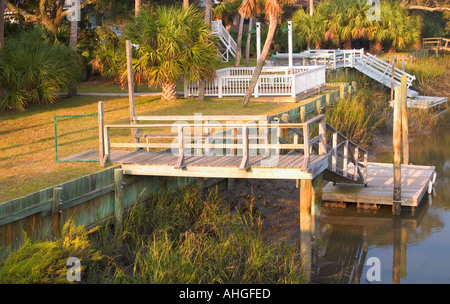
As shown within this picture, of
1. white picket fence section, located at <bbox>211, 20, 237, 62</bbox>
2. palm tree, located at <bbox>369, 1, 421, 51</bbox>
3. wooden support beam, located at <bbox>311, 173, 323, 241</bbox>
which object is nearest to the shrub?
wooden support beam, located at <bbox>311, 173, 323, 241</bbox>

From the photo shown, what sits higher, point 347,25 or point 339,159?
point 347,25

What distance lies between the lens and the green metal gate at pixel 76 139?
14516mm

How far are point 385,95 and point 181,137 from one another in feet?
72.9

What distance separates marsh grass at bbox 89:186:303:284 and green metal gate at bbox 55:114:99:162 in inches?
79.3

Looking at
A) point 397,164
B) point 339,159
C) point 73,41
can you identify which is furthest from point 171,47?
point 397,164

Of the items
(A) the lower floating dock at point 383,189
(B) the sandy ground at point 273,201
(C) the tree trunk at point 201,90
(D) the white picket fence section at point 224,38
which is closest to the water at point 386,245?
(A) the lower floating dock at point 383,189

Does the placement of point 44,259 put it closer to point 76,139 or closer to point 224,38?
point 76,139

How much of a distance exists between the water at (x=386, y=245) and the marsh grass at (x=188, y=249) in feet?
4.70

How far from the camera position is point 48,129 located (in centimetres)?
1888

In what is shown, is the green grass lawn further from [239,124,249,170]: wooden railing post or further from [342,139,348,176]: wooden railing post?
[342,139,348,176]: wooden railing post

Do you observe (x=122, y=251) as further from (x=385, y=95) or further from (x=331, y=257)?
(x=385, y=95)

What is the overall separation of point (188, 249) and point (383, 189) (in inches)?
306

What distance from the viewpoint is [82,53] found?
27688 millimetres
